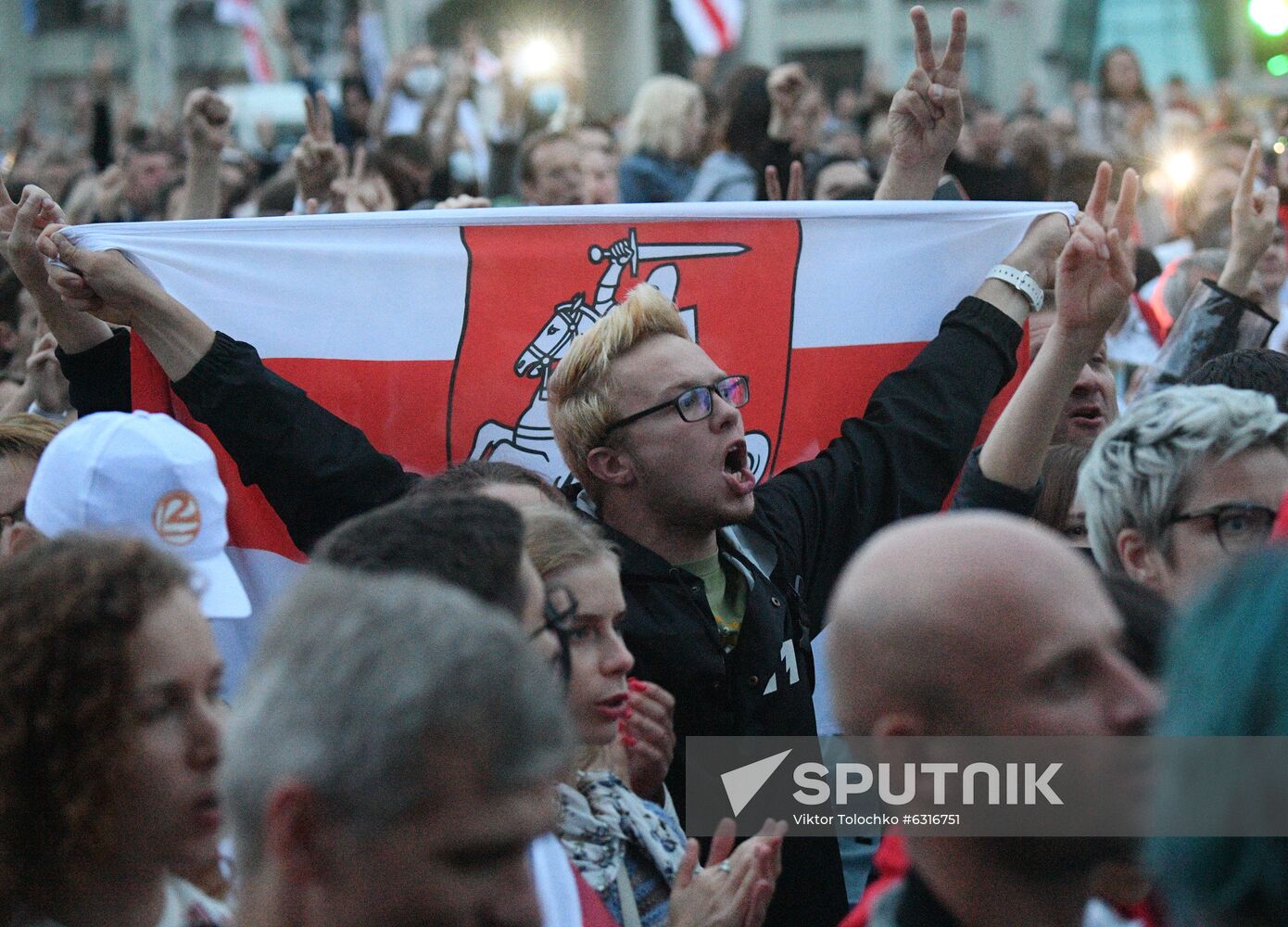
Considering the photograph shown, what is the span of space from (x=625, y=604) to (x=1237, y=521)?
1064 mm

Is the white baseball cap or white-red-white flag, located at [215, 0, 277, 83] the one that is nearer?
the white baseball cap

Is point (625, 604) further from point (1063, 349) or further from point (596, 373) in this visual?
point (1063, 349)

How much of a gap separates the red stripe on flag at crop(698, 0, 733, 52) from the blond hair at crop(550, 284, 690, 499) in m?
8.77

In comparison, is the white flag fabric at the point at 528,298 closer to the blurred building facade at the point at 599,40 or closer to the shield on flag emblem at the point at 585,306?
the shield on flag emblem at the point at 585,306

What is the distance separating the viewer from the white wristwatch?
381 centimetres

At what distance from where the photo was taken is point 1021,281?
3.81m

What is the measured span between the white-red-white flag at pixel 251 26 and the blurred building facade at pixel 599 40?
41.3 feet

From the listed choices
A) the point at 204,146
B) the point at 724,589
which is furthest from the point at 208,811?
the point at 204,146

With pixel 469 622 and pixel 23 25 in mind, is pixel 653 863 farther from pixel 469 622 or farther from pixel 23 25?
pixel 23 25

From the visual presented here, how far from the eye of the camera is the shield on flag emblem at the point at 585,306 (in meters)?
3.81

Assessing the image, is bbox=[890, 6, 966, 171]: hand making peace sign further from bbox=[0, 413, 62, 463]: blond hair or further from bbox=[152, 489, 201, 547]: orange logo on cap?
bbox=[0, 413, 62, 463]: blond hair

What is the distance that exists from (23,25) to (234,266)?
36050 millimetres

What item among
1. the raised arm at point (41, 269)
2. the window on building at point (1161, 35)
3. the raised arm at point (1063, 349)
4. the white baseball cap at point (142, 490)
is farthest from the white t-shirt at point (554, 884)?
the window on building at point (1161, 35)

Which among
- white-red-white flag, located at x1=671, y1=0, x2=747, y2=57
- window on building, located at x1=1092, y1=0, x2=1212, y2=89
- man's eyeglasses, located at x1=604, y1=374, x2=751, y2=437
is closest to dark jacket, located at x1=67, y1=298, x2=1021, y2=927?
man's eyeglasses, located at x1=604, y1=374, x2=751, y2=437
